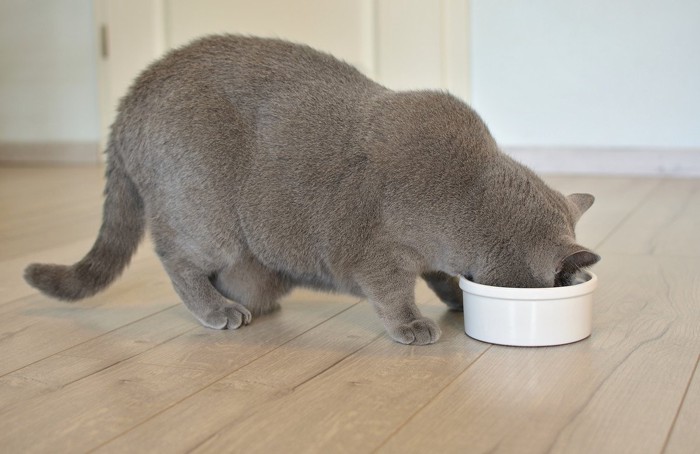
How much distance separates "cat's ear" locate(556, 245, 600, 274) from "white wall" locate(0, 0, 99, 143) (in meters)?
3.48

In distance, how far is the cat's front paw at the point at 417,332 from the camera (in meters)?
1.78

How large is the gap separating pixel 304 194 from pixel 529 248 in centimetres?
48

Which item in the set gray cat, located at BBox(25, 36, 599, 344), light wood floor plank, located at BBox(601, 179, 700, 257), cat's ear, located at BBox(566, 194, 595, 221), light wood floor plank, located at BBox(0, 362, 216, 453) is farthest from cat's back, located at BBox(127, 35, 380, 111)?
light wood floor plank, located at BBox(601, 179, 700, 257)

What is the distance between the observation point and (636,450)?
1254 millimetres

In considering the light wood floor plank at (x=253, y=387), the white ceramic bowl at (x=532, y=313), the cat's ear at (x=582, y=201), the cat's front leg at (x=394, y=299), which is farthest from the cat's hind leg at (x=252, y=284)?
the cat's ear at (x=582, y=201)

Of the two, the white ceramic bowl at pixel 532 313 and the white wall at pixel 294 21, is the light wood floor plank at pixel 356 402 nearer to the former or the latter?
the white ceramic bowl at pixel 532 313

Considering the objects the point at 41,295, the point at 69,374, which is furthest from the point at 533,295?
the point at 41,295

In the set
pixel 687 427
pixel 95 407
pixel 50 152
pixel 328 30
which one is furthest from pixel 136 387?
pixel 50 152

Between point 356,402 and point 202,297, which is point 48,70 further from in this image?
point 356,402

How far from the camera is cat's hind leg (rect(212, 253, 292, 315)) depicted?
2.03 m

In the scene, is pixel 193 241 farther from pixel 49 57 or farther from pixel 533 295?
pixel 49 57

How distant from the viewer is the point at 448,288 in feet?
6.70

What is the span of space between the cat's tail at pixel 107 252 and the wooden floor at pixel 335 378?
0.08 meters

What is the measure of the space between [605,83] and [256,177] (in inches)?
89.2
